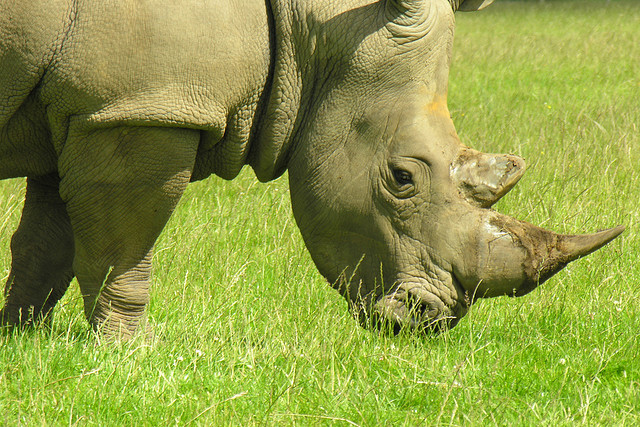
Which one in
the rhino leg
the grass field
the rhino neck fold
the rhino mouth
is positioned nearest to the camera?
the grass field

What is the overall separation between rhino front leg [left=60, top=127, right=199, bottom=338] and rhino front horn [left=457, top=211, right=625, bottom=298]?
4.30ft

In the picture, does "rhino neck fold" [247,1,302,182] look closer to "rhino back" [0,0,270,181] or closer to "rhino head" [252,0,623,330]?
"rhino head" [252,0,623,330]

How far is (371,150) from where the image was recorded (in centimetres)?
404

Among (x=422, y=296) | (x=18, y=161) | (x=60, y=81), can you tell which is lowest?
(x=422, y=296)

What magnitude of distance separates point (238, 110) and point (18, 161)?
3.12 feet

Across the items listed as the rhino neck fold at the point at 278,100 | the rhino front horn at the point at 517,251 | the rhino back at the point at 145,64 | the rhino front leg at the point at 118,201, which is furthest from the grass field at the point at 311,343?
the rhino back at the point at 145,64

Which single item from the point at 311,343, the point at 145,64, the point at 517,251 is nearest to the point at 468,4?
the point at 517,251

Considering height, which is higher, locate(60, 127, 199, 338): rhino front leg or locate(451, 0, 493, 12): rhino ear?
locate(451, 0, 493, 12): rhino ear

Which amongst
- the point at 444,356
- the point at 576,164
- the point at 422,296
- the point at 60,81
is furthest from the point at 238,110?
the point at 576,164

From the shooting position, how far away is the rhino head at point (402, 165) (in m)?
3.93

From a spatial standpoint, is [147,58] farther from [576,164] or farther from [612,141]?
[612,141]

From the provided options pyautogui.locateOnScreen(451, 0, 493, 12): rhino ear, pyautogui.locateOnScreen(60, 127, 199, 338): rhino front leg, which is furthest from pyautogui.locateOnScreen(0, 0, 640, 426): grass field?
pyautogui.locateOnScreen(451, 0, 493, 12): rhino ear

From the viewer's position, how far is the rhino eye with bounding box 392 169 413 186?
158 inches

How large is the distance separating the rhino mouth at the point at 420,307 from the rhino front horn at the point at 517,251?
0.43 feet
